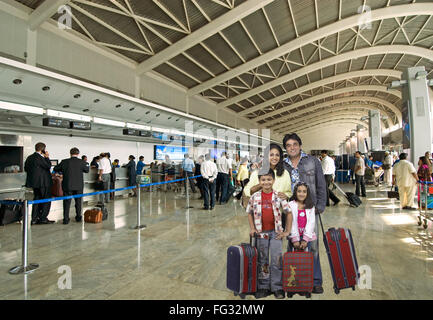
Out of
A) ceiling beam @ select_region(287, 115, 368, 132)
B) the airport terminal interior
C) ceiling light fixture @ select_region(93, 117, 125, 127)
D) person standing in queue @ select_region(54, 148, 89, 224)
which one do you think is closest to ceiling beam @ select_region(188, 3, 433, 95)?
the airport terminal interior

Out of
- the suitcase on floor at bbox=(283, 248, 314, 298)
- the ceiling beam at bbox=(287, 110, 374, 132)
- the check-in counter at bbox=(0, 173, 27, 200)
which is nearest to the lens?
the suitcase on floor at bbox=(283, 248, 314, 298)

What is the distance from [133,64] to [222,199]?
879 centimetres

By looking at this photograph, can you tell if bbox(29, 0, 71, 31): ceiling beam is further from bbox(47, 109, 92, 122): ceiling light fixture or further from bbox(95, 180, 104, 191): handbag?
bbox(95, 180, 104, 191): handbag

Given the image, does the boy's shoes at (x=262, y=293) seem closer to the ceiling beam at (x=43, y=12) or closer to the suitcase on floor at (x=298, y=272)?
the suitcase on floor at (x=298, y=272)

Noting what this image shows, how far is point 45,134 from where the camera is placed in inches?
435

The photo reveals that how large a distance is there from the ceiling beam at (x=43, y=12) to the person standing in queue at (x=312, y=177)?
8415mm

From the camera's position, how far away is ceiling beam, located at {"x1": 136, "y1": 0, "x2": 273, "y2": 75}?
966 cm

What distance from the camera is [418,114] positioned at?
8633 millimetres

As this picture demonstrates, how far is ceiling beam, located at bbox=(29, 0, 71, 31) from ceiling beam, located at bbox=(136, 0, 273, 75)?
15.8ft

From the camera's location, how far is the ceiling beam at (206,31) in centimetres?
966

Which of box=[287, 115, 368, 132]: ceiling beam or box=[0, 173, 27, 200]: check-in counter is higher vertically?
box=[287, 115, 368, 132]: ceiling beam

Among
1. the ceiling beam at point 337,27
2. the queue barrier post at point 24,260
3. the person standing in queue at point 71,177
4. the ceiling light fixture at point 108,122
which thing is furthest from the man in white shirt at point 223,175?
the ceiling beam at point 337,27
